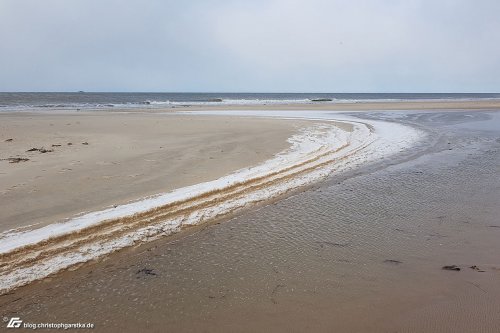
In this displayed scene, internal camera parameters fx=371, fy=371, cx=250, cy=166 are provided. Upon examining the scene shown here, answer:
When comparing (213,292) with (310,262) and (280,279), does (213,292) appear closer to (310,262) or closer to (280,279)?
(280,279)

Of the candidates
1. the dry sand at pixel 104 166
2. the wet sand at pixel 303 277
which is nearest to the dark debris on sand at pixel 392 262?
the wet sand at pixel 303 277

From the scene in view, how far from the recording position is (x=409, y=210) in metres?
5.66

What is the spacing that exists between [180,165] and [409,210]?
4851 mm

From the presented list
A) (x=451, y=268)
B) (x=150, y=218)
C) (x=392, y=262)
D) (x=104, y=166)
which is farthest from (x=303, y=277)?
(x=104, y=166)

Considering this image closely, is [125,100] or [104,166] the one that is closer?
[104,166]

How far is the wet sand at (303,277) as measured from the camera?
2990mm

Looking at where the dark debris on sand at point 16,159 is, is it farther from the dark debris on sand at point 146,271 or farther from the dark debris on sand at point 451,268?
the dark debris on sand at point 451,268

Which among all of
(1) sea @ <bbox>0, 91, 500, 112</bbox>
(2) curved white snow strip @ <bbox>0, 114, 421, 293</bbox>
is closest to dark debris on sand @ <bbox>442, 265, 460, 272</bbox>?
(2) curved white snow strip @ <bbox>0, 114, 421, 293</bbox>

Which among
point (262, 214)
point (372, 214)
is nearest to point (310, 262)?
point (262, 214)

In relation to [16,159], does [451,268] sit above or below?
below

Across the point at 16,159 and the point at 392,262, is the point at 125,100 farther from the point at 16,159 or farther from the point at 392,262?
the point at 392,262

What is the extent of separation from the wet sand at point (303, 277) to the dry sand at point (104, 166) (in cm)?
184

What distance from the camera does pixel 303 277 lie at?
143 inches

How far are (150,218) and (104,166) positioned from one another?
11.5 feet
